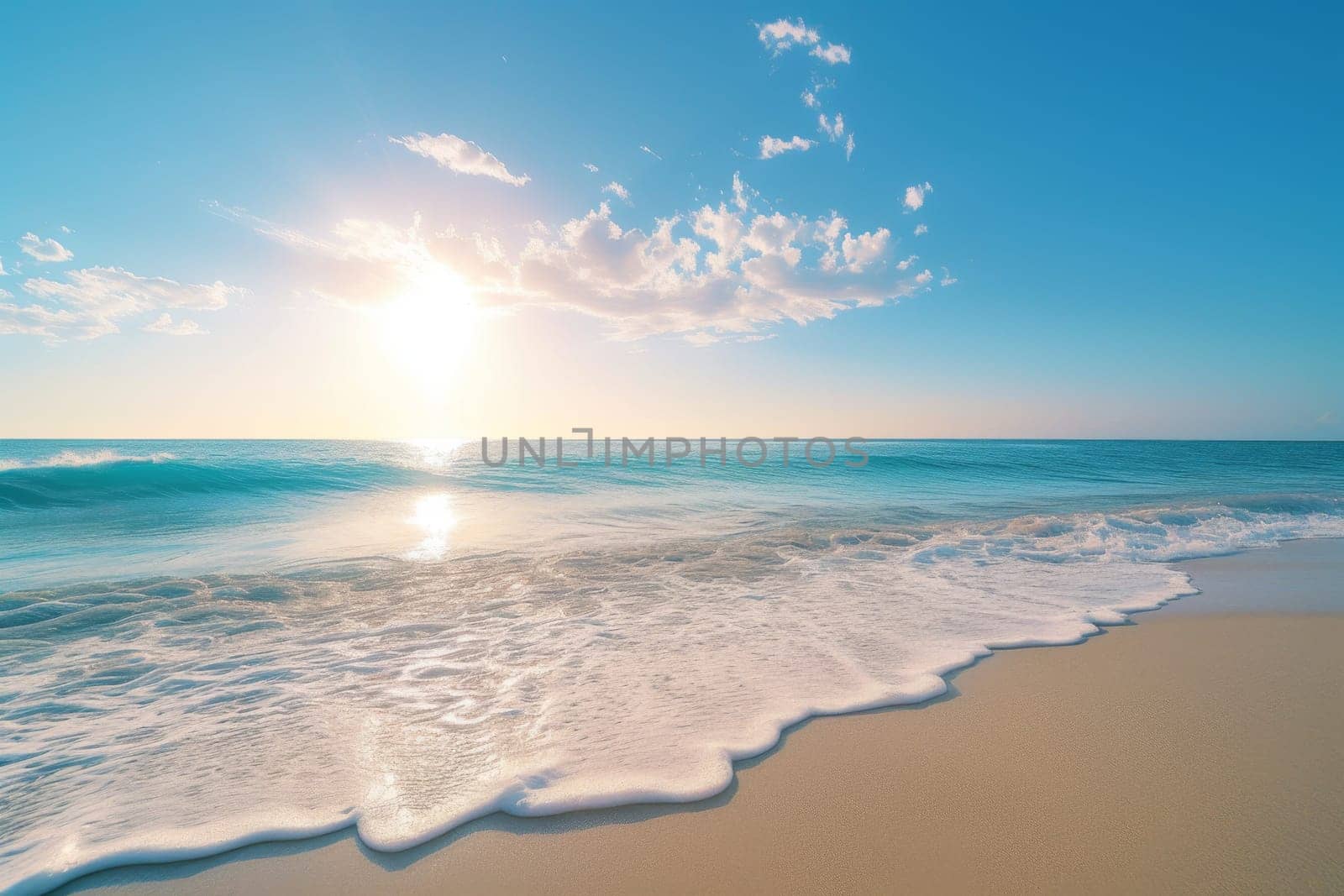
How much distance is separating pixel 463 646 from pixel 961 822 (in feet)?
12.4

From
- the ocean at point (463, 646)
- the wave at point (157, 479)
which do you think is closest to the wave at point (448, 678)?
the ocean at point (463, 646)

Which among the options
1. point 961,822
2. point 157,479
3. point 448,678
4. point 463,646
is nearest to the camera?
point 961,822

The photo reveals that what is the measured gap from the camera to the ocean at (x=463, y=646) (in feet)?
8.73

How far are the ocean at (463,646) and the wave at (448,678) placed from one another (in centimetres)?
2

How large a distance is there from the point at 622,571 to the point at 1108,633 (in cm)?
519

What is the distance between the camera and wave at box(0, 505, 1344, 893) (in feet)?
8.52

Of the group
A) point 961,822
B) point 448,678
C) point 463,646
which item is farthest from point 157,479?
point 961,822

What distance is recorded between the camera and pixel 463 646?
181 inches

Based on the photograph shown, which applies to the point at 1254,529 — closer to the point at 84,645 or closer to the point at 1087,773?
the point at 1087,773

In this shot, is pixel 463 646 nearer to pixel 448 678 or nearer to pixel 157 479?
pixel 448 678

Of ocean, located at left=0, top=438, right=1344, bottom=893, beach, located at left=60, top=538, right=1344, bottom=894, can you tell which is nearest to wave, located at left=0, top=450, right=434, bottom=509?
ocean, located at left=0, top=438, right=1344, bottom=893

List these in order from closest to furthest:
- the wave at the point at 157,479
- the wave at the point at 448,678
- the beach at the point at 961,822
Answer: the beach at the point at 961,822 < the wave at the point at 448,678 < the wave at the point at 157,479

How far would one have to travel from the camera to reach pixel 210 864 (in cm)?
228

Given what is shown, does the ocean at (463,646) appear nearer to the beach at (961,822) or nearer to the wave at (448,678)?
the wave at (448,678)
